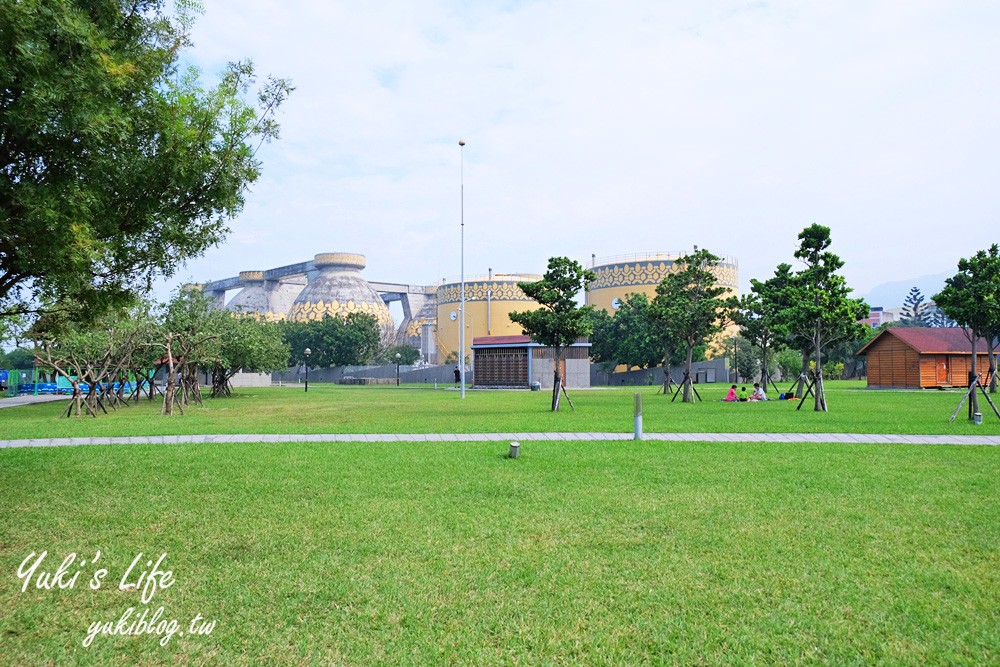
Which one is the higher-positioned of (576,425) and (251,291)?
(251,291)

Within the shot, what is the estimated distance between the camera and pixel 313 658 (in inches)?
162

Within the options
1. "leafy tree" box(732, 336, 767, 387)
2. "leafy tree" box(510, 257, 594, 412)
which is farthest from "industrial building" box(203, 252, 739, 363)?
"leafy tree" box(510, 257, 594, 412)

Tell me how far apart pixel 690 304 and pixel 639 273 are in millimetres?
49666

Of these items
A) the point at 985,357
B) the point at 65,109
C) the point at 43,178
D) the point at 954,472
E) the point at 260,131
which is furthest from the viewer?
the point at 985,357

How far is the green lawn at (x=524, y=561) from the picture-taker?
429 cm

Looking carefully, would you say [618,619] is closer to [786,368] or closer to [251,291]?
[786,368]

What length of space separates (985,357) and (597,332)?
26.6 m

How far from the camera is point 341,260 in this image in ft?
392

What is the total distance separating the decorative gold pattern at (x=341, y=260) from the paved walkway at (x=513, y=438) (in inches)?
4193

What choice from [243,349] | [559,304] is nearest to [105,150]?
[559,304]

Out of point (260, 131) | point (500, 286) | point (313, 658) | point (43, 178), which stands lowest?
point (313, 658)

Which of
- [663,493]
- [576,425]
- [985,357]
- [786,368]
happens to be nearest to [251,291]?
[786,368]

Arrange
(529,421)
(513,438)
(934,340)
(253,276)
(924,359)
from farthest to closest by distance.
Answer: (253,276) < (934,340) < (924,359) < (529,421) < (513,438)

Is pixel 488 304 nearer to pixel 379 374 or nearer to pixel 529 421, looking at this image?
pixel 379 374
